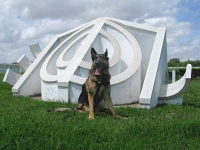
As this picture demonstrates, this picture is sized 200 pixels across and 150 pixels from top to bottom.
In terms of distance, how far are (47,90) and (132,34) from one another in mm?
3678

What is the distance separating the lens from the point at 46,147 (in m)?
4.43

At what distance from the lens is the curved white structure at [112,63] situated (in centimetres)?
877

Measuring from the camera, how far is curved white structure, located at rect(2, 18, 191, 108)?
877cm

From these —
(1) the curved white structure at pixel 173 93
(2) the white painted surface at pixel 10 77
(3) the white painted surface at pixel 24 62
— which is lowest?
(1) the curved white structure at pixel 173 93

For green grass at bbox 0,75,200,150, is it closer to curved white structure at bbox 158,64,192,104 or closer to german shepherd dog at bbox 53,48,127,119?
german shepherd dog at bbox 53,48,127,119

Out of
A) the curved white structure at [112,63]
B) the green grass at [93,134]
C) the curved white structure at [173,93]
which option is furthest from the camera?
the curved white structure at [112,63]

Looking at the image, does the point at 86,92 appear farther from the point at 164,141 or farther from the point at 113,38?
the point at 113,38

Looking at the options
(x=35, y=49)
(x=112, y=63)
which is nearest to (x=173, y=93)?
(x=112, y=63)

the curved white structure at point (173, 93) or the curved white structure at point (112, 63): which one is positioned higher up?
the curved white structure at point (112, 63)

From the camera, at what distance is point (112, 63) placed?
9.31 m

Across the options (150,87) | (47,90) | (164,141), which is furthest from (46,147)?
(47,90)

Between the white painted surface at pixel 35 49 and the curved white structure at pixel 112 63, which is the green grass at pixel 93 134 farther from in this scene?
the white painted surface at pixel 35 49

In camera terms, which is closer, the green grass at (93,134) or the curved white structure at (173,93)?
the green grass at (93,134)

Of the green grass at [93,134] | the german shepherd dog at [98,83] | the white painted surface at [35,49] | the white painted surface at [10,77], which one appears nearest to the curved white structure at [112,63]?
the white painted surface at [35,49]
